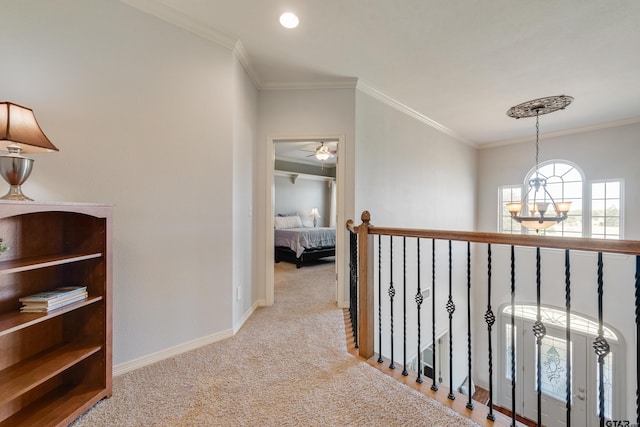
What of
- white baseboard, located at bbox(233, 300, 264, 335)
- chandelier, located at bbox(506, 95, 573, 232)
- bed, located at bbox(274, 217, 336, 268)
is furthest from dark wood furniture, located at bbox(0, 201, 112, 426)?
chandelier, located at bbox(506, 95, 573, 232)

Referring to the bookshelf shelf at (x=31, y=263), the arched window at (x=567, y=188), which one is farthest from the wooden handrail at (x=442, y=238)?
the arched window at (x=567, y=188)

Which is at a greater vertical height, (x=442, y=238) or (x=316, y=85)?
(x=316, y=85)

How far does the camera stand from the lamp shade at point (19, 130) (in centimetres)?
123

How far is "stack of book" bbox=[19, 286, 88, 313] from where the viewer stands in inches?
54.0

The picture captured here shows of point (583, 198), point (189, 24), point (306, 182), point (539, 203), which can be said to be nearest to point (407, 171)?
point (539, 203)

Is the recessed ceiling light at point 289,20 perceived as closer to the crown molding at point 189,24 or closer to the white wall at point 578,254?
the crown molding at point 189,24

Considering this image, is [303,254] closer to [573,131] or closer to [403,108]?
[403,108]

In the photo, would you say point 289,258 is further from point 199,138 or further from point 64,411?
point 64,411

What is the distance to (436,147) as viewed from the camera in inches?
184

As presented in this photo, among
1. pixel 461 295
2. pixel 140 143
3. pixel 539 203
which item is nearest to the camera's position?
pixel 140 143

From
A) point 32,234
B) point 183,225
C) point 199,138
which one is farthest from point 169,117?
point 32,234

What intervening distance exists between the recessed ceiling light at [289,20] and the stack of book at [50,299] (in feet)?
7.56

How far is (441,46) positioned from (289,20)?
1.39 metres

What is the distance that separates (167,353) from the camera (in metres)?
2.05
